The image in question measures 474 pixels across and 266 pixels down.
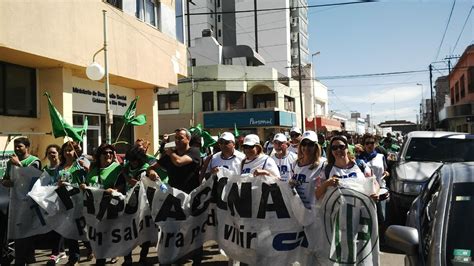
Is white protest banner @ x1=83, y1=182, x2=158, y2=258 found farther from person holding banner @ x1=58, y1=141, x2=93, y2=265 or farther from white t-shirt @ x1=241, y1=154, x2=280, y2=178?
white t-shirt @ x1=241, y1=154, x2=280, y2=178

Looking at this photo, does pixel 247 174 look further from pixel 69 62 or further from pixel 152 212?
pixel 69 62

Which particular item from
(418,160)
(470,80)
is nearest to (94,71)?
(418,160)

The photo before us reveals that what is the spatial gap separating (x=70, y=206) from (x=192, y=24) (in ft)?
215

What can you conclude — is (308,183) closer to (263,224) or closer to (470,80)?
(263,224)

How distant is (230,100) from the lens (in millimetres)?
41875

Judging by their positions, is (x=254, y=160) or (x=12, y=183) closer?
(x=254, y=160)

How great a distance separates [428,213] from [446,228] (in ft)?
2.23

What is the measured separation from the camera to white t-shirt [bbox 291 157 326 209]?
5.13 metres

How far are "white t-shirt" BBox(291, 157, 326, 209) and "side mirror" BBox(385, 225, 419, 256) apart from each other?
1.58 meters

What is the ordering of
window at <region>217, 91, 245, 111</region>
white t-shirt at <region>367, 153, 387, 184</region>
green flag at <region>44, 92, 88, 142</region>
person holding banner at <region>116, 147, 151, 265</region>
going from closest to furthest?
person holding banner at <region>116, 147, 151, 265</region> < green flag at <region>44, 92, 88, 142</region> < white t-shirt at <region>367, 153, 387, 184</region> < window at <region>217, 91, 245, 111</region>

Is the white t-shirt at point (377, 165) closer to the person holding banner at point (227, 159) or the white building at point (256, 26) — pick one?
A: the person holding banner at point (227, 159)

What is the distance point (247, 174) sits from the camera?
5516mm

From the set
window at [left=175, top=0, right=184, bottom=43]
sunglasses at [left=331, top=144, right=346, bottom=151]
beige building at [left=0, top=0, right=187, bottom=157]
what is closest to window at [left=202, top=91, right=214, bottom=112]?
window at [left=175, top=0, right=184, bottom=43]

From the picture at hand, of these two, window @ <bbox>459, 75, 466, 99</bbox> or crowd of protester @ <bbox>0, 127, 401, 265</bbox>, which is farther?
window @ <bbox>459, 75, 466, 99</bbox>
